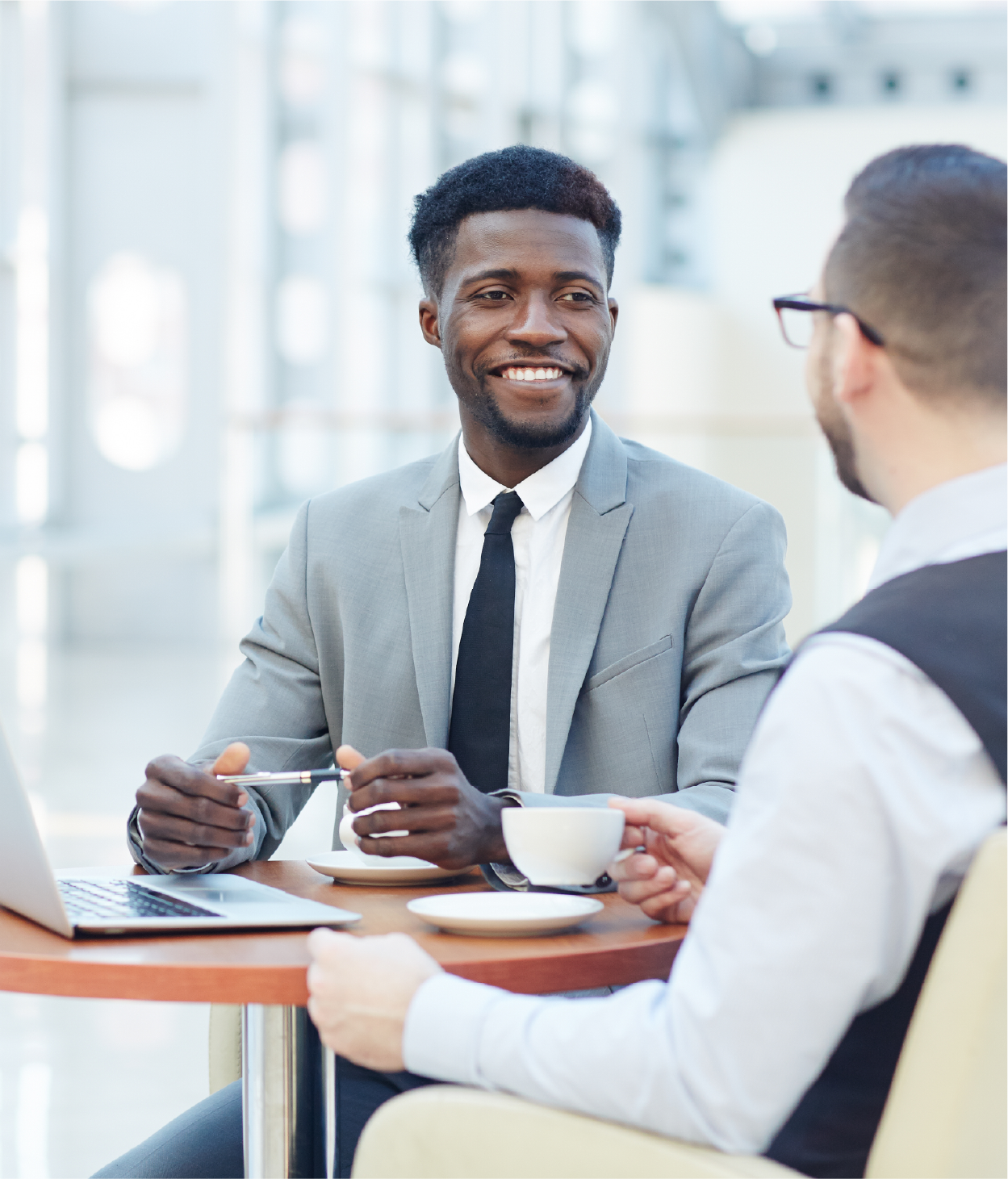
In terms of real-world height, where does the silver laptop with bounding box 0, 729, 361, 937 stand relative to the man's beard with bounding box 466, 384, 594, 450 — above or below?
below


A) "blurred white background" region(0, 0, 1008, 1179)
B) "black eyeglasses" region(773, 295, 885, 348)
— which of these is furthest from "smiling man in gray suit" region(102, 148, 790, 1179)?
"blurred white background" region(0, 0, 1008, 1179)

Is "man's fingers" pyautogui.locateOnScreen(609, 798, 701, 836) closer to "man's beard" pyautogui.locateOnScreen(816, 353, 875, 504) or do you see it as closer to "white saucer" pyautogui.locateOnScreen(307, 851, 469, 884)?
"white saucer" pyautogui.locateOnScreen(307, 851, 469, 884)

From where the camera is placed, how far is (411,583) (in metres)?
1.87

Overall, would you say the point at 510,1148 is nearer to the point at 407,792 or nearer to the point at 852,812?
the point at 852,812

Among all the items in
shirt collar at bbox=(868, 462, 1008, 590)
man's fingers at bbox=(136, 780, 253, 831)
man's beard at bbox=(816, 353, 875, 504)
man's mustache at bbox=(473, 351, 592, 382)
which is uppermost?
man's mustache at bbox=(473, 351, 592, 382)

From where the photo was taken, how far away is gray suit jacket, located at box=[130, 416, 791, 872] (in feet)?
5.72

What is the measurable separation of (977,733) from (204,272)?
9.08m

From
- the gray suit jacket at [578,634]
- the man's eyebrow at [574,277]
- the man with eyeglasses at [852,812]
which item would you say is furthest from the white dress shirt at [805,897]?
the man's eyebrow at [574,277]

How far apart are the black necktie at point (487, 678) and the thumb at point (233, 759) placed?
336 millimetres

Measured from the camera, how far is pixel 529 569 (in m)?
1.88

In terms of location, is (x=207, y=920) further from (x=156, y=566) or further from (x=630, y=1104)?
(x=156, y=566)

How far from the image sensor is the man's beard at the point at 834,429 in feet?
3.37

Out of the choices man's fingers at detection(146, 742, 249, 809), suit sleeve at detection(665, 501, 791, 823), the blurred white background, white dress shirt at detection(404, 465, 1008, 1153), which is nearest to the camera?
white dress shirt at detection(404, 465, 1008, 1153)

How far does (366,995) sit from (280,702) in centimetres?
83
